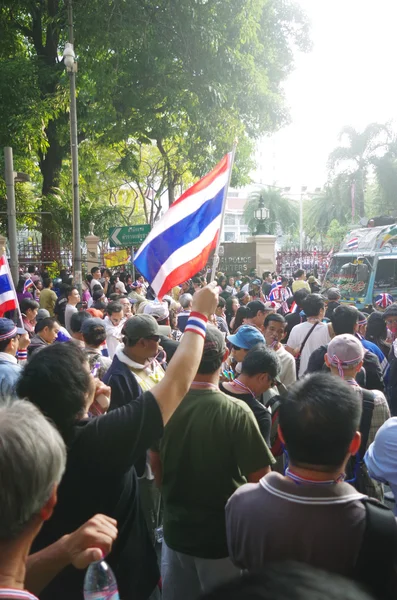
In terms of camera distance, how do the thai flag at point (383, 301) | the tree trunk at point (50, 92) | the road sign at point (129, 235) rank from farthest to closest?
the tree trunk at point (50, 92)
the road sign at point (129, 235)
the thai flag at point (383, 301)

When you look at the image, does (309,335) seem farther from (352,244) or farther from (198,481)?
(352,244)

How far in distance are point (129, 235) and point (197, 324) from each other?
12.9 m

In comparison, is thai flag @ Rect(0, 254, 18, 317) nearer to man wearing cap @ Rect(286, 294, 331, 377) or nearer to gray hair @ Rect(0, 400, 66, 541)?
man wearing cap @ Rect(286, 294, 331, 377)

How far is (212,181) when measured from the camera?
13.8 ft

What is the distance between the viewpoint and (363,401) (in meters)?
3.28

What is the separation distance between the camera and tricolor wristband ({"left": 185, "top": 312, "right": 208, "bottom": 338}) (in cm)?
229

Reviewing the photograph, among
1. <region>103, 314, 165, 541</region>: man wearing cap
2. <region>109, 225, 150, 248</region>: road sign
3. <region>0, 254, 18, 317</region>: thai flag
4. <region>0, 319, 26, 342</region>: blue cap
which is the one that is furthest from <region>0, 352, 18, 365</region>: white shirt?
<region>109, 225, 150, 248</region>: road sign

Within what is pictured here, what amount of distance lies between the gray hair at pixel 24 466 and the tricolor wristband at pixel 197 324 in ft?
2.98

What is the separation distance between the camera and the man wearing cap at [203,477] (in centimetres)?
→ 259

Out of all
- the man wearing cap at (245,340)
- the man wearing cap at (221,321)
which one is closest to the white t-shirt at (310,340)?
the man wearing cap at (245,340)

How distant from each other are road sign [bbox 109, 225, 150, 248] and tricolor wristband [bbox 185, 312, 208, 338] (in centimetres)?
1259

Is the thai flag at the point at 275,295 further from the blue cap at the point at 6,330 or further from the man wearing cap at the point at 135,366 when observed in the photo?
the man wearing cap at the point at 135,366

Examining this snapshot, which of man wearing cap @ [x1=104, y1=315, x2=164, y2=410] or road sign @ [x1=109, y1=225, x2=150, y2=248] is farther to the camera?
road sign @ [x1=109, y1=225, x2=150, y2=248]

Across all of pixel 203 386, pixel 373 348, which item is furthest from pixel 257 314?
pixel 203 386
